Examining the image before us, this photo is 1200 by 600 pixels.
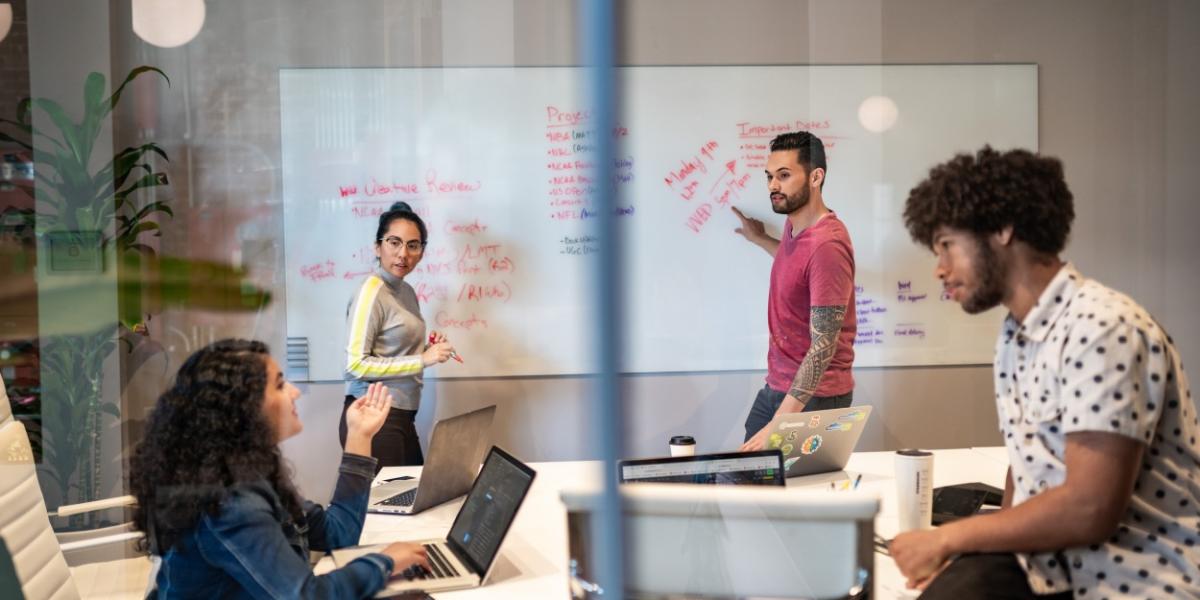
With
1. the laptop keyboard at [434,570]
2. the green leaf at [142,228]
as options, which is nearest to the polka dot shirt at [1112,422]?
the laptop keyboard at [434,570]

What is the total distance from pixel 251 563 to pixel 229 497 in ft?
0.35

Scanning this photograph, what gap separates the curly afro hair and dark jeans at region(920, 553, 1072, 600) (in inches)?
14.5

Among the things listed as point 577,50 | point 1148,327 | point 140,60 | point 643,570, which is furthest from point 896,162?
point 140,60

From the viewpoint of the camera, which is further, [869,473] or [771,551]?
[869,473]

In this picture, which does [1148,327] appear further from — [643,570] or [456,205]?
[456,205]

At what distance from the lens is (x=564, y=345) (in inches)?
60.9

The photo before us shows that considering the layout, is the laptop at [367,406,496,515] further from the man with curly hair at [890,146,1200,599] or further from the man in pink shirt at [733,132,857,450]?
the man with curly hair at [890,146,1200,599]

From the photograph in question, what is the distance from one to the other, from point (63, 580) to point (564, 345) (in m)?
1.17

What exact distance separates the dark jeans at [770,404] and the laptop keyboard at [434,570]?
21.9 inches

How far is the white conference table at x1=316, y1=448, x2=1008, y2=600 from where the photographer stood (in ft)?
3.57

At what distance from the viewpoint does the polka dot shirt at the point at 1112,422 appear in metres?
1.01

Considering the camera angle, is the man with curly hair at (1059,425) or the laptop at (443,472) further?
the laptop at (443,472)

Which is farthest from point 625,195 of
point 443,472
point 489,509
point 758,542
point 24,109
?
point 24,109

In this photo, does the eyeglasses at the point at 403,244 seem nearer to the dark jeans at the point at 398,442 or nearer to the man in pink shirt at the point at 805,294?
the dark jeans at the point at 398,442
